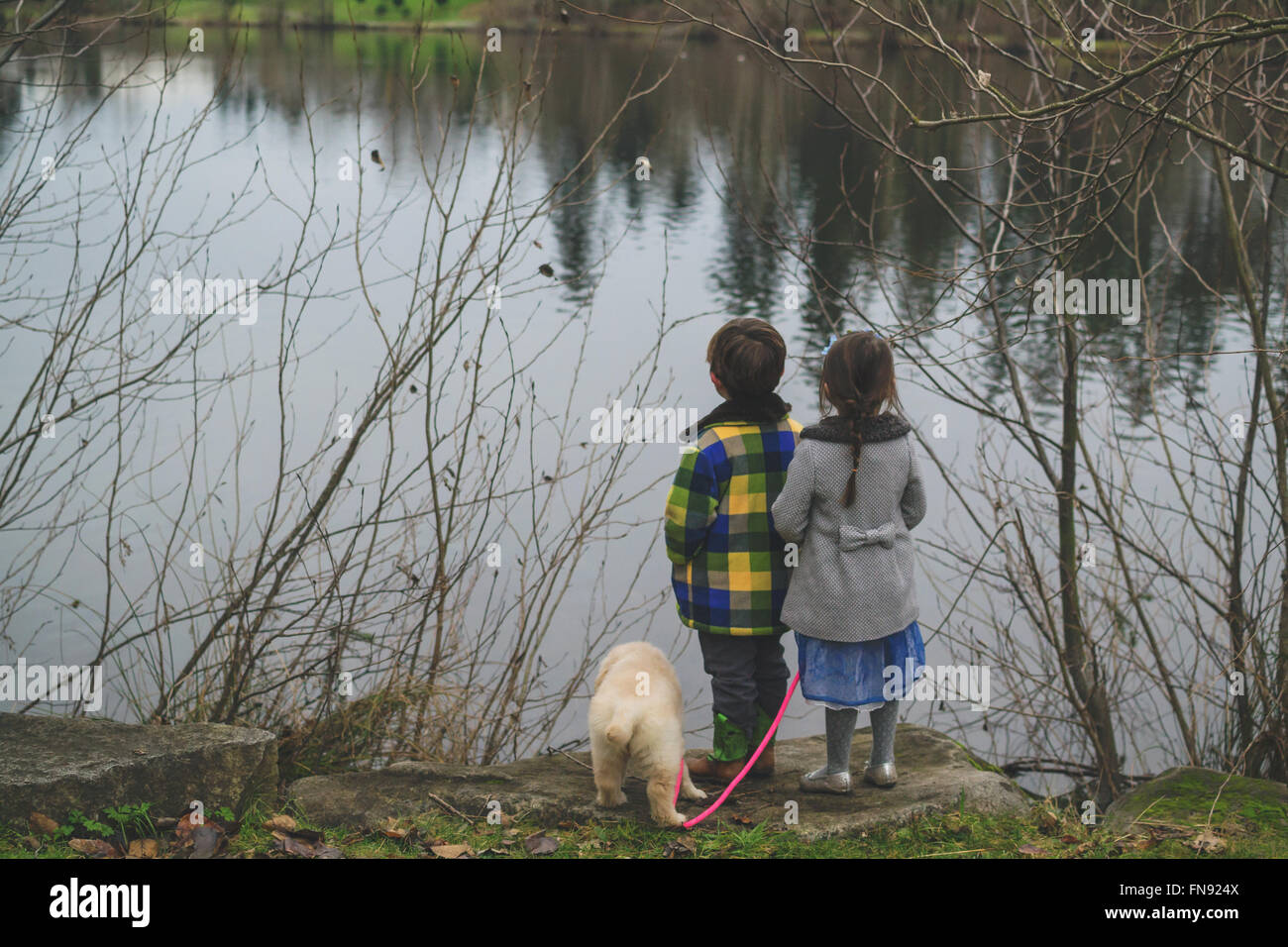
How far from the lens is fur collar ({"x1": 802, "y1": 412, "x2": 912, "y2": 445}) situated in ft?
12.4

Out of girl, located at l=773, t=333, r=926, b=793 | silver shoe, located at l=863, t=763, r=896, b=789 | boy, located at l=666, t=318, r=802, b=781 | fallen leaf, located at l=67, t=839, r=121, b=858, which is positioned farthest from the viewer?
silver shoe, located at l=863, t=763, r=896, b=789

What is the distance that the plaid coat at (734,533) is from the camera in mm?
3949

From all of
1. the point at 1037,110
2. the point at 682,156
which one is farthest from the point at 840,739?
the point at 682,156

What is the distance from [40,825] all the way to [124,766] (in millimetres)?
279

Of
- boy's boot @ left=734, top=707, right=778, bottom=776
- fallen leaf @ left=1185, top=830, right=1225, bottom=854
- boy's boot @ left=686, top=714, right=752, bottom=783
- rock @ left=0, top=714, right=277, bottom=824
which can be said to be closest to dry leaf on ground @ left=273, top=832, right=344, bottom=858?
rock @ left=0, top=714, right=277, bottom=824

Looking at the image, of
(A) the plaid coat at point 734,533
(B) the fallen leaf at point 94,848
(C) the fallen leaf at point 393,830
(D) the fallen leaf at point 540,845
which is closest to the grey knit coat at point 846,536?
(A) the plaid coat at point 734,533

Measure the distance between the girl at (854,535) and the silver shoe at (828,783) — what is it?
0.67 feet

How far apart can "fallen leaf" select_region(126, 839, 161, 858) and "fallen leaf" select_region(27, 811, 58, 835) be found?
0.23 meters

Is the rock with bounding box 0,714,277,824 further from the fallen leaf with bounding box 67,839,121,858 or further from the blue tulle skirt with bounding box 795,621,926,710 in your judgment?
the blue tulle skirt with bounding box 795,621,926,710

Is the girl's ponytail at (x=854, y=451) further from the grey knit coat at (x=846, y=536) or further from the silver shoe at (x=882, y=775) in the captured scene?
the silver shoe at (x=882, y=775)
